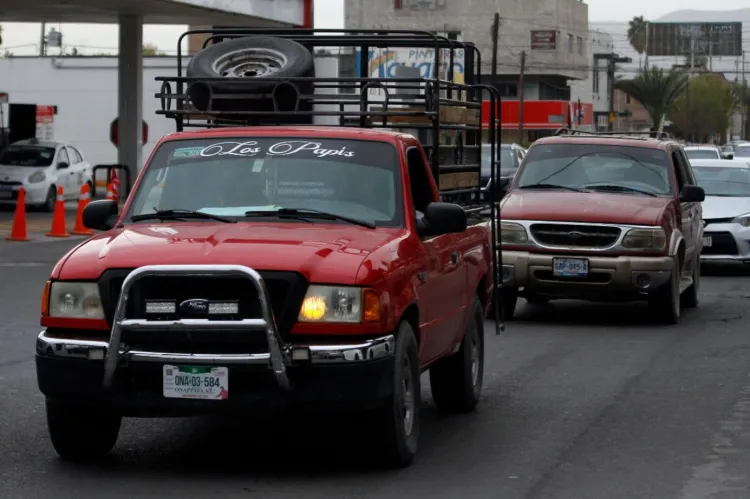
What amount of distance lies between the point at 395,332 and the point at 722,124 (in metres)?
121

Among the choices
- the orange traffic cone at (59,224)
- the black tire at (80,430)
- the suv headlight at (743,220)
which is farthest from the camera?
the orange traffic cone at (59,224)

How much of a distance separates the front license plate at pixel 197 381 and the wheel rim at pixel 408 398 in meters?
0.98

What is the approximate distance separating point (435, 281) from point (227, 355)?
1.76 metres

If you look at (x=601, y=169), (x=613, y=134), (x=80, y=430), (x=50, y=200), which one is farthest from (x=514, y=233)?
(x=50, y=200)

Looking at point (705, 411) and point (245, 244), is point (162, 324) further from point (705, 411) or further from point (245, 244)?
point (705, 411)

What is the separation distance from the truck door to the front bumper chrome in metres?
1.03

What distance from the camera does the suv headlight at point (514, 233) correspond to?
14.6m

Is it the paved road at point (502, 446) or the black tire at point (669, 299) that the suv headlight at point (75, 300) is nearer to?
the paved road at point (502, 446)

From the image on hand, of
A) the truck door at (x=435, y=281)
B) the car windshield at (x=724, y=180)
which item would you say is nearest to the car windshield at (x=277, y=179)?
the truck door at (x=435, y=281)

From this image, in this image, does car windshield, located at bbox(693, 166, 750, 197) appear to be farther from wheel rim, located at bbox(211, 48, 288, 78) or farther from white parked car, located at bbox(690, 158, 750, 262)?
wheel rim, located at bbox(211, 48, 288, 78)

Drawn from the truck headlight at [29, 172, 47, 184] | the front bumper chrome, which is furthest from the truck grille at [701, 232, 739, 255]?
the truck headlight at [29, 172, 47, 184]

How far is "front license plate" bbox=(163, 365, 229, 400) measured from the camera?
22.5 feet

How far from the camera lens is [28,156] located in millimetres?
33969

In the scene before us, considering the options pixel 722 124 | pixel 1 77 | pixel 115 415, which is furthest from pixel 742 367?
pixel 722 124
